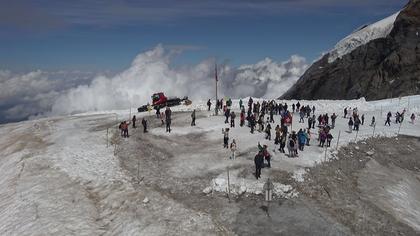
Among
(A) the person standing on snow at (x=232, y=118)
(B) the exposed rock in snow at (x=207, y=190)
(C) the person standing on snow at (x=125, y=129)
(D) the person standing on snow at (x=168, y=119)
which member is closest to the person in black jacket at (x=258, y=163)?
(B) the exposed rock in snow at (x=207, y=190)

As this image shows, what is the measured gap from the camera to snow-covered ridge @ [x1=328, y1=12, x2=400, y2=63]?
336ft

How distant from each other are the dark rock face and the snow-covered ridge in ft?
5.30

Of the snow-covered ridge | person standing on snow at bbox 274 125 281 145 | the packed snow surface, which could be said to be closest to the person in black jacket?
the packed snow surface

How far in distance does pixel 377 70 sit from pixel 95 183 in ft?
270

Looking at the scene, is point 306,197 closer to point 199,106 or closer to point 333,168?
point 333,168

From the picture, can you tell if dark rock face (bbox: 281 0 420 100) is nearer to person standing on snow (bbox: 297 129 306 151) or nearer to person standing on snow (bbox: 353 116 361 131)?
person standing on snow (bbox: 353 116 361 131)

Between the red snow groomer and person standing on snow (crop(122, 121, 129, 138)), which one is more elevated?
the red snow groomer

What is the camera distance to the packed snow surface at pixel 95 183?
2191 centimetres

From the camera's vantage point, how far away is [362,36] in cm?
10450

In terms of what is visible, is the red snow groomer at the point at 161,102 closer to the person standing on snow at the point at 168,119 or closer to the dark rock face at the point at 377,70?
the person standing on snow at the point at 168,119

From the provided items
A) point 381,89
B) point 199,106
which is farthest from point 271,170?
point 381,89

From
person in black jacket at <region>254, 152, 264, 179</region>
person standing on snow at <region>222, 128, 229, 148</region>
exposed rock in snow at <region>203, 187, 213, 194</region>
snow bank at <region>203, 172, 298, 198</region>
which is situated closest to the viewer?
snow bank at <region>203, 172, 298, 198</region>

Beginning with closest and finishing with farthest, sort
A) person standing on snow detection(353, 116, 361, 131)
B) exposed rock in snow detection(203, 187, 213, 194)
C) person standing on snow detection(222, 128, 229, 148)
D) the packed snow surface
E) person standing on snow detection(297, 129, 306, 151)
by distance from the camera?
the packed snow surface, exposed rock in snow detection(203, 187, 213, 194), person standing on snow detection(297, 129, 306, 151), person standing on snow detection(222, 128, 229, 148), person standing on snow detection(353, 116, 361, 131)

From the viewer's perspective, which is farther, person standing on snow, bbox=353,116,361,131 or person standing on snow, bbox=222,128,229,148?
person standing on snow, bbox=353,116,361,131
